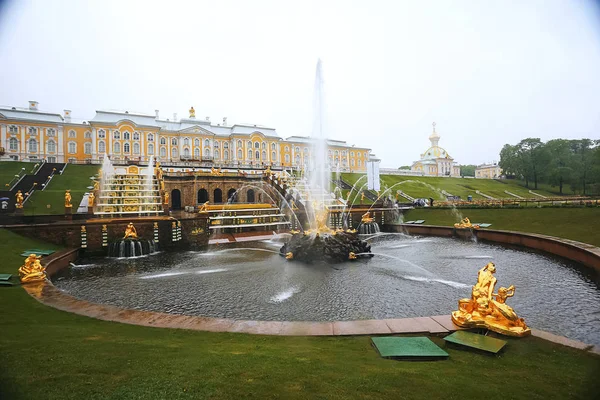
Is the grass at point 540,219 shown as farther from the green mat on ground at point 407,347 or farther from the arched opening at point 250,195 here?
the arched opening at point 250,195

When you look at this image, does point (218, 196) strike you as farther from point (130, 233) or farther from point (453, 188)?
point (453, 188)

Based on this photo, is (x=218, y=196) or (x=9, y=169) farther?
(x=9, y=169)

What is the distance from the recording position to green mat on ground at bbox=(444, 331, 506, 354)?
5.61 meters

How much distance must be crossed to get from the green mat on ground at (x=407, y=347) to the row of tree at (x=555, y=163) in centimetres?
5820

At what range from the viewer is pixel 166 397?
373cm

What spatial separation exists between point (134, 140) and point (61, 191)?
3476 cm

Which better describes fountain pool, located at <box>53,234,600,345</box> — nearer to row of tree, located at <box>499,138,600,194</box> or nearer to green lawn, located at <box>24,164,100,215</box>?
green lawn, located at <box>24,164,100,215</box>

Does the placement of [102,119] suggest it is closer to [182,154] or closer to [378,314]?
[182,154]

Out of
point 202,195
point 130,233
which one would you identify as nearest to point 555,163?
point 202,195

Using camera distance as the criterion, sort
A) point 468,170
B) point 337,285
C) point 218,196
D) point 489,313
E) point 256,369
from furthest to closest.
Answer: point 468,170 → point 218,196 → point 337,285 → point 489,313 → point 256,369

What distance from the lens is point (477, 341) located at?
5.92 m

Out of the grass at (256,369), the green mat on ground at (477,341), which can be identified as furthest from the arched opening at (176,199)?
the green mat on ground at (477,341)

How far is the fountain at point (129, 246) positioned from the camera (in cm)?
1864

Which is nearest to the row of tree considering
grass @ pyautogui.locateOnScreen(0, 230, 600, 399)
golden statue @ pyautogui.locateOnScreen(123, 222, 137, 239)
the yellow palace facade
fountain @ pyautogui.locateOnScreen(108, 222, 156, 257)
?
the yellow palace facade
